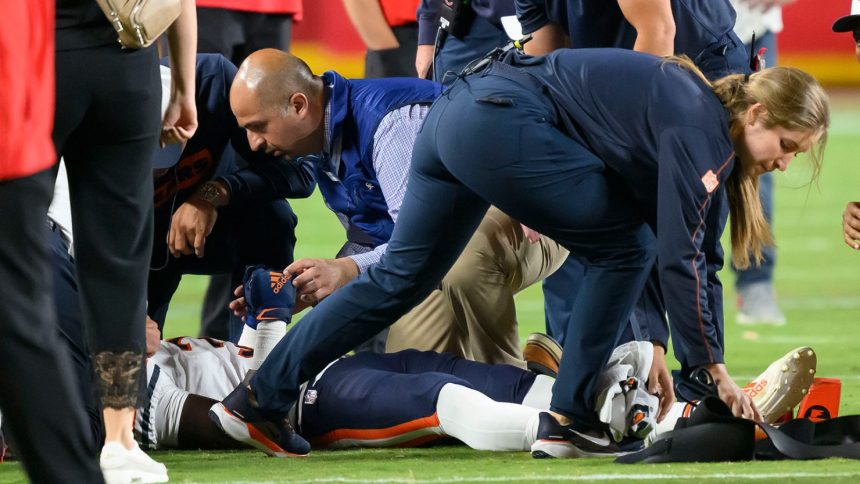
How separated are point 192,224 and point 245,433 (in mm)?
919

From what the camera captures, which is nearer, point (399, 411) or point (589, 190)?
point (589, 190)

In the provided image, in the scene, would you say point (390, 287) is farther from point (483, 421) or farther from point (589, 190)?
point (589, 190)

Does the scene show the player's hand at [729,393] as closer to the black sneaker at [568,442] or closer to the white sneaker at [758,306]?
the black sneaker at [568,442]

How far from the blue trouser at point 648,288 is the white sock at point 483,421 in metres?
0.58

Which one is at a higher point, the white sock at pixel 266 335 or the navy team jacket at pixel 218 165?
the navy team jacket at pixel 218 165

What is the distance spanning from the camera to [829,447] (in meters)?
3.21

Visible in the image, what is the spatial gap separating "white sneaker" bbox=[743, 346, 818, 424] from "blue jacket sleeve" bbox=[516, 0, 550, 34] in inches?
47.6

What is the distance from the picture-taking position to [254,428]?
349 centimetres

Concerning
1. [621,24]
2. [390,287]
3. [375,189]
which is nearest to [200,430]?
[390,287]

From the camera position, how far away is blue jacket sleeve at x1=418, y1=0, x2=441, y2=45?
5.52 meters

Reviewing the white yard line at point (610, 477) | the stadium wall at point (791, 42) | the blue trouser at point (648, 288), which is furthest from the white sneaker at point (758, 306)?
the stadium wall at point (791, 42)

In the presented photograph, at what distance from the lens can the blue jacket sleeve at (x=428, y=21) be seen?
5.52m

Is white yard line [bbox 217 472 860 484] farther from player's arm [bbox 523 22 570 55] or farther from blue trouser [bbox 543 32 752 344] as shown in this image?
player's arm [bbox 523 22 570 55]

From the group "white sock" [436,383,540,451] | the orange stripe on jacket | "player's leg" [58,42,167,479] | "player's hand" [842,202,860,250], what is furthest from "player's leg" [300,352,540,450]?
"player's hand" [842,202,860,250]
